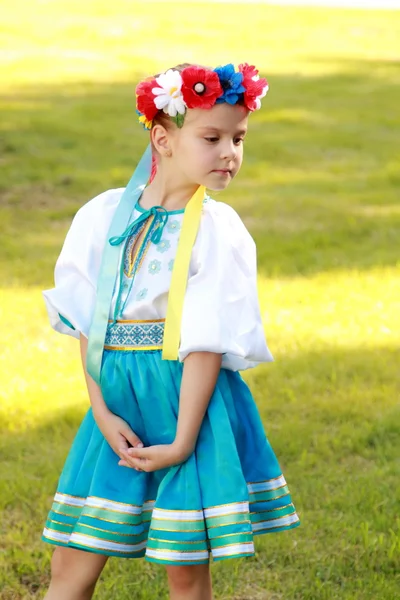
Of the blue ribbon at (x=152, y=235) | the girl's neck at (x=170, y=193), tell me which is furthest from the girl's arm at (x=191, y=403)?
the girl's neck at (x=170, y=193)

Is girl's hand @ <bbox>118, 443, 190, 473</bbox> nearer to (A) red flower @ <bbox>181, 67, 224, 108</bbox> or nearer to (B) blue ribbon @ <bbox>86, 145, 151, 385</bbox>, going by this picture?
(B) blue ribbon @ <bbox>86, 145, 151, 385</bbox>

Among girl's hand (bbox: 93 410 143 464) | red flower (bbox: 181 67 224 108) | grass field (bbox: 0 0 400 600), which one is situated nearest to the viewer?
red flower (bbox: 181 67 224 108)

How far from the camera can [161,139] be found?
2.14 meters

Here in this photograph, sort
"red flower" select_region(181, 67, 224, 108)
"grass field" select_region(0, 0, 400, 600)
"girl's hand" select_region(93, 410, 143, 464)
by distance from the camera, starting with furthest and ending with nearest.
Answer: "grass field" select_region(0, 0, 400, 600), "girl's hand" select_region(93, 410, 143, 464), "red flower" select_region(181, 67, 224, 108)

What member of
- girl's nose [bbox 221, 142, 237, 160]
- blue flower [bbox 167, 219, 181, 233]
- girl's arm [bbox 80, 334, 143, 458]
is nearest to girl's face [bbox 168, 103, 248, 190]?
girl's nose [bbox 221, 142, 237, 160]

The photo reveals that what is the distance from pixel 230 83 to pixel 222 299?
17.1 inches

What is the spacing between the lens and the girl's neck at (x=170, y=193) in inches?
85.0

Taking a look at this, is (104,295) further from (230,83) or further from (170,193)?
(230,83)

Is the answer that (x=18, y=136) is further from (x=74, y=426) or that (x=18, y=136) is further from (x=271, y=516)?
(x=271, y=516)

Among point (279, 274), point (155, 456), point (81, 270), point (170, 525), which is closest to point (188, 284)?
point (81, 270)

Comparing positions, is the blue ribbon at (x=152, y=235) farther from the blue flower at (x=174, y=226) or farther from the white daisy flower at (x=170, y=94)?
the white daisy flower at (x=170, y=94)

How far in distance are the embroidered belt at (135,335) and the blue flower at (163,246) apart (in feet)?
0.49

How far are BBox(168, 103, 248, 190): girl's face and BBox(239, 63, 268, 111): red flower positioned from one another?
23 mm

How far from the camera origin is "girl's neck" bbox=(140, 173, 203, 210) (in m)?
2.16
